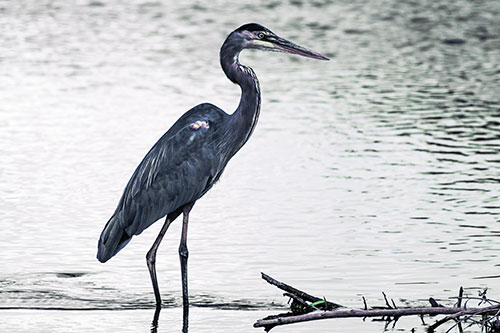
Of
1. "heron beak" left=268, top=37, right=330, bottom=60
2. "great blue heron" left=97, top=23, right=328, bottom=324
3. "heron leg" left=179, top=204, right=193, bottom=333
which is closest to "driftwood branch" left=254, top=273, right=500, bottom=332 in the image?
"heron leg" left=179, top=204, right=193, bottom=333

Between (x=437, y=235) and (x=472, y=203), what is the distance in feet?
3.99

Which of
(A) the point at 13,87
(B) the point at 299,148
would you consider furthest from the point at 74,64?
(B) the point at 299,148

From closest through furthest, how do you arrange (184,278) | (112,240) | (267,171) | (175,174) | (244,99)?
(184,278), (112,240), (175,174), (244,99), (267,171)

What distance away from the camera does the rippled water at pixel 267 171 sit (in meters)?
8.71

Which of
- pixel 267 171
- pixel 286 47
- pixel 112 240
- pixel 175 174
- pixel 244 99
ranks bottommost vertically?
pixel 267 171

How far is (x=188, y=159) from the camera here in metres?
8.62

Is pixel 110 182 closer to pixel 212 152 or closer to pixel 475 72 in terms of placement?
pixel 212 152

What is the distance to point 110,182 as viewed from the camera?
40.3ft

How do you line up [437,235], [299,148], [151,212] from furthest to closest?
[299,148], [437,235], [151,212]

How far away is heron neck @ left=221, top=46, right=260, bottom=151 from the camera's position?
869 centimetres

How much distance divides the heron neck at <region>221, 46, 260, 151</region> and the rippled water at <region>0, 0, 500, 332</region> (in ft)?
3.44

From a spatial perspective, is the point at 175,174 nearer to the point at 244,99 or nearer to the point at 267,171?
the point at 244,99

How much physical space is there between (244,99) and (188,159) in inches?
21.8

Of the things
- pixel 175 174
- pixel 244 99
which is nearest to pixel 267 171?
pixel 244 99
